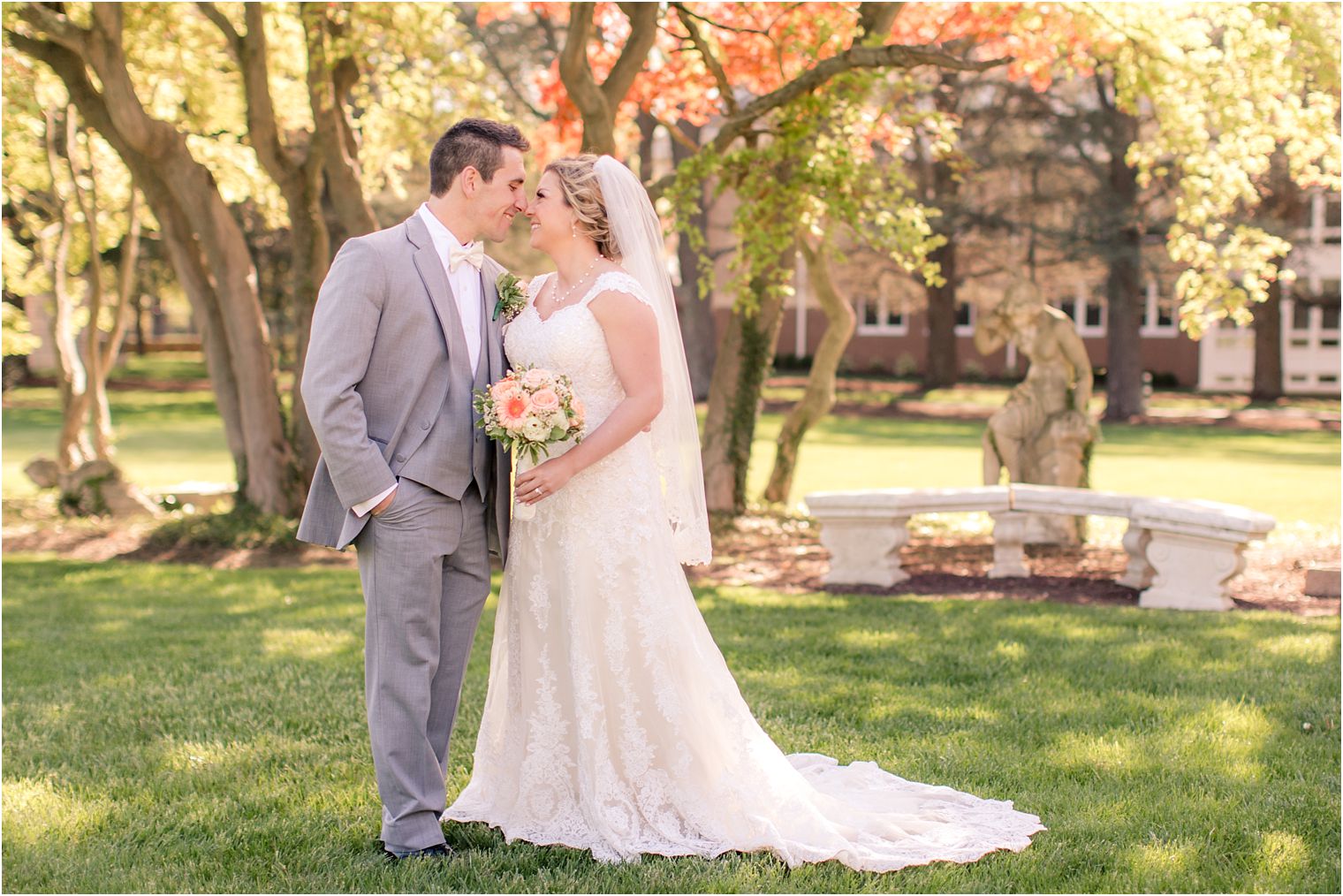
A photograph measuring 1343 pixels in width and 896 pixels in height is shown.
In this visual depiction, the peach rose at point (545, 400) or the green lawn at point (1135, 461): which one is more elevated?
the peach rose at point (545, 400)

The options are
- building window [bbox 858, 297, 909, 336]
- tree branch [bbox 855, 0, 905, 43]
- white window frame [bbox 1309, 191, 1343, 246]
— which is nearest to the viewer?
tree branch [bbox 855, 0, 905, 43]

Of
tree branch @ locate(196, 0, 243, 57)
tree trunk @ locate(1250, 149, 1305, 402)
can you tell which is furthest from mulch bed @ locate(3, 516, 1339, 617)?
tree trunk @ locate(1250, 149, 1305, 402)

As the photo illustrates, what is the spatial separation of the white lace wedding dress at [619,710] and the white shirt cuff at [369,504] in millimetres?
627

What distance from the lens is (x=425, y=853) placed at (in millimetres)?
3924

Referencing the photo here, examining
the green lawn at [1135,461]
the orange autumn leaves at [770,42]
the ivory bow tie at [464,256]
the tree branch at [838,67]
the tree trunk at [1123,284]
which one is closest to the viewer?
the ivory bow tie at [464,256]

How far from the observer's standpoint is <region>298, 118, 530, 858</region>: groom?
12.2 ft

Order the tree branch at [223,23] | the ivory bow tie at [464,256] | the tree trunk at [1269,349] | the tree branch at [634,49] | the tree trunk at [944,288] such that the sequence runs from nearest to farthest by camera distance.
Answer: the ivory bow tie at [464,256] → the tree branch at [634,49] → the tree branch at [223,23] → the tree trunk at [944,288] → the tree trunk at [1269,349]

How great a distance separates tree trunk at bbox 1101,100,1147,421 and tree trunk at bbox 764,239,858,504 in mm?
14313

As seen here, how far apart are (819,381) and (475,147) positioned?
8715mm

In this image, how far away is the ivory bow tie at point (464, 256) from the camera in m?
3.95

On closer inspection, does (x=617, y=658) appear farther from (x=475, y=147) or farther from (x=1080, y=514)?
(x=1080, y=514)

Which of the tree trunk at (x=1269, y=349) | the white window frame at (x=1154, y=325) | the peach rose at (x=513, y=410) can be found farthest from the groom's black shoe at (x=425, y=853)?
the white window frame at (x=1154, y=325)

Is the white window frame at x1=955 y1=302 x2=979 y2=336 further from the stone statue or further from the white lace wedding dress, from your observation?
the white lace wedding dress

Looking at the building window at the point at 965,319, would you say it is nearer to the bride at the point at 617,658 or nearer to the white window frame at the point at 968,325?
the white window frame at the point at 968,325
